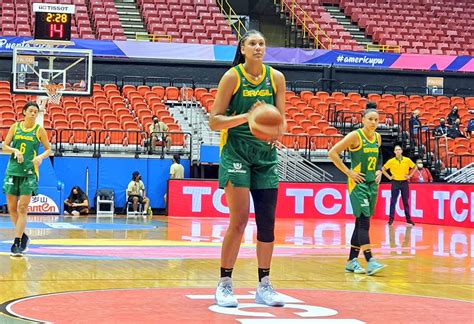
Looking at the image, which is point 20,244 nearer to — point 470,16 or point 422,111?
point 422,111

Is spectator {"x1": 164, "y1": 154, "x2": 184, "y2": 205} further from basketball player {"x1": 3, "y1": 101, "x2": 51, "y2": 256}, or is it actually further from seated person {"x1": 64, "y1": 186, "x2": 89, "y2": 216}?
basketball player {"x1": 3, "y1": 101, "x2": 51, "y2": 256}

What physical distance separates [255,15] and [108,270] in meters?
34.8

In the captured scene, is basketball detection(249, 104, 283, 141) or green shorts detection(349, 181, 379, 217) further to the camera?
green shorts detection(349, 181, 379, 217)

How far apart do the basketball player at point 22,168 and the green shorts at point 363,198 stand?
12.6ft

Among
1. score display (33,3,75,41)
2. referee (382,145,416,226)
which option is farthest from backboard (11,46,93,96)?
referee (382,145,416,226)

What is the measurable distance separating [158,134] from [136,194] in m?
2.63

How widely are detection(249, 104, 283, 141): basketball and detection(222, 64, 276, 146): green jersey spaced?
0.53m

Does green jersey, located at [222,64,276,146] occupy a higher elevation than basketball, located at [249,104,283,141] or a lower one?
higher

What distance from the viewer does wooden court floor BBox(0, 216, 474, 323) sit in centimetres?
690

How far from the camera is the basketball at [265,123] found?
21.6 ft

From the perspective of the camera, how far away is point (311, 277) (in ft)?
31.0

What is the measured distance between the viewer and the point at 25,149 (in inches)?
452

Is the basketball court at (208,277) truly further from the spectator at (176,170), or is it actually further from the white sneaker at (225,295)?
the spectator at (176,170)

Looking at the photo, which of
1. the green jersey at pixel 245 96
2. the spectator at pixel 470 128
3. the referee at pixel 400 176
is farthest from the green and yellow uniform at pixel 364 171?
the spectator at pixel 470 128
